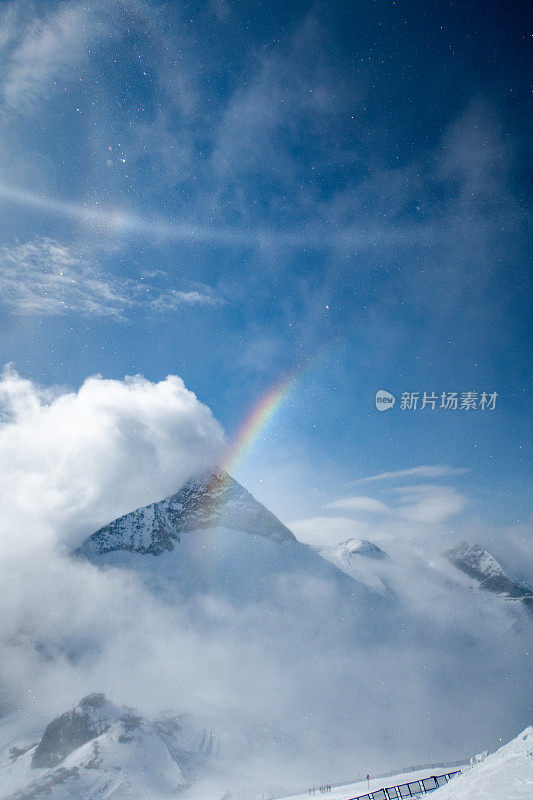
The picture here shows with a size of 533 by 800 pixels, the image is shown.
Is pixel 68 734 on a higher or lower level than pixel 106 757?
higher

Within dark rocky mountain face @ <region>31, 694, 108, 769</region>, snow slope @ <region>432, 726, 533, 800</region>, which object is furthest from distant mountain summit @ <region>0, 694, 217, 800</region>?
snow slope @ <region>432, 726, 533, 800</region>

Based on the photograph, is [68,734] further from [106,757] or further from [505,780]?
[505,780]

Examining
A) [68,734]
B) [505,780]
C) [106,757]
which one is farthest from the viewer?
[68,734]

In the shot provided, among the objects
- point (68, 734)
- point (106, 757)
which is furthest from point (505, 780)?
point (68, 734)

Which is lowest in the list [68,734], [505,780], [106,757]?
[106,757]

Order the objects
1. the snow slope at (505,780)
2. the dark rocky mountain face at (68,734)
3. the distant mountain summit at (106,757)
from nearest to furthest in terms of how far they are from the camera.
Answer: the snow slope at (505,780) < the distant mountain summit at (106,757) < the dark rocky mountain face at (68,734)

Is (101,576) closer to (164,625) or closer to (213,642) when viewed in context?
(164,625)

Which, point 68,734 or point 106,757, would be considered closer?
point 106,757

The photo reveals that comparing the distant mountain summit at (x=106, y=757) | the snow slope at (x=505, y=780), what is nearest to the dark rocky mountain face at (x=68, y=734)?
the distant mountain summit at (x=106, y=757)

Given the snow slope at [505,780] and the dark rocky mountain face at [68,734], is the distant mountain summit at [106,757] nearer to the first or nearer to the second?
the dark rocky mountain face at [68,734]

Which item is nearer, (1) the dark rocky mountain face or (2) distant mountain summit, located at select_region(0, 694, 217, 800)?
(2) distant mountain summit, located at select_region(0, 694, 217, 800)

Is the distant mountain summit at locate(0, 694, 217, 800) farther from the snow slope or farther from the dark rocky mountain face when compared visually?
the snow slope

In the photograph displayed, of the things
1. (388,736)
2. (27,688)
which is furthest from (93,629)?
(388,736)

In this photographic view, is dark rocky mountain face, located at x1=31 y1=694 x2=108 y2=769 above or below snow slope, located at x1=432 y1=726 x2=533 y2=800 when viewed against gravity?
below
